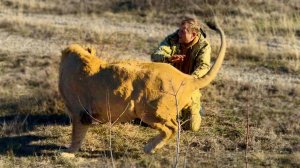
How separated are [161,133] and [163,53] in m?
1.40

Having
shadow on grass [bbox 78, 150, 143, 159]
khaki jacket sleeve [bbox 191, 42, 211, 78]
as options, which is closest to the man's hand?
khaki jacket sleeve [bbox 191, 42, 211, 78]

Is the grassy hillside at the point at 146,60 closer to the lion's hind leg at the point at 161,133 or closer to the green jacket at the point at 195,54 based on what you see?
the lion's hind leg at the point at 161,133

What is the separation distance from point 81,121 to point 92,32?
707cm

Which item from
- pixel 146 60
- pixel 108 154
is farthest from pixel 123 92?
pixel 146 60

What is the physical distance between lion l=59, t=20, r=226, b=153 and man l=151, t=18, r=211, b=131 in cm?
78

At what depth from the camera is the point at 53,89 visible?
8.66 meters

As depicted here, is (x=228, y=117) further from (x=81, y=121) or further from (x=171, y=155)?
(x=81, y=121)

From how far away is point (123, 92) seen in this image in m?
6.30

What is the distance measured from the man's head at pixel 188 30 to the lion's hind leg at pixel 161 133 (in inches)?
53.8

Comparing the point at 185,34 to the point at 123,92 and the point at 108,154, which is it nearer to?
the point at 123,92

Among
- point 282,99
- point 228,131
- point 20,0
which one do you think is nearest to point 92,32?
point 20,0

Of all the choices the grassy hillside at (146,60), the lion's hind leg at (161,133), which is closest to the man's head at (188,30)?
the grassy hillside at (146,60)

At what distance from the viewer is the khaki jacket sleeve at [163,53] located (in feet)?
24.8

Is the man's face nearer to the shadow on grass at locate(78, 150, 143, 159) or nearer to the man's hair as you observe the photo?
the man's hair
